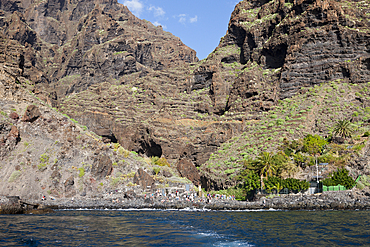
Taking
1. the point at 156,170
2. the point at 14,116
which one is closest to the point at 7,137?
the point at 14,116

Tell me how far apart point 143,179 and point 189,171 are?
24283 mm

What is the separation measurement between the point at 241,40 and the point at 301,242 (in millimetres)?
147872

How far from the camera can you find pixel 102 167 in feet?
277

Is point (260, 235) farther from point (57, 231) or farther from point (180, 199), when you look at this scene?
point (180, 199)

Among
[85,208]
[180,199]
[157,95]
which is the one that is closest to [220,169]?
[180,199]

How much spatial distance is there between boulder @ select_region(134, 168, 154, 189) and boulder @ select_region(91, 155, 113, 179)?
7.07 m

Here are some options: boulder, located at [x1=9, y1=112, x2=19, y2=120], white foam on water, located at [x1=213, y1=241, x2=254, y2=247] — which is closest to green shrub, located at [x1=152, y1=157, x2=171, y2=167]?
boulder, located at [x1=9, y1=112, x2=19, y2=120]

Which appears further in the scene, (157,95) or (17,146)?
(157,95)

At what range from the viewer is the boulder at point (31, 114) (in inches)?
3327

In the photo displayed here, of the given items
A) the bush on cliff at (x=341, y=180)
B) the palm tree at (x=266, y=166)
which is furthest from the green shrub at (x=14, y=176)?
the bush on cliff at (x=341, y=180)

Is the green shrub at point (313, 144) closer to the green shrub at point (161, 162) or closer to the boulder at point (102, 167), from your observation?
the green shrub at point (161, 162)

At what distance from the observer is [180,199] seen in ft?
268

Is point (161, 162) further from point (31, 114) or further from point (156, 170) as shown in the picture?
point (31, 114)

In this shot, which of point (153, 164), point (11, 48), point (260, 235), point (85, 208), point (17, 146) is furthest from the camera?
point (11, 48)
